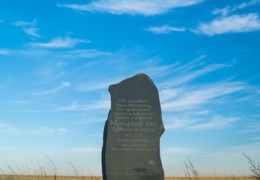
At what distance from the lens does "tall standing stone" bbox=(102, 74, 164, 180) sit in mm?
10289

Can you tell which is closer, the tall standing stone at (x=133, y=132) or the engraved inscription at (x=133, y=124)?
the tall standing stone at (x=133, y=132)

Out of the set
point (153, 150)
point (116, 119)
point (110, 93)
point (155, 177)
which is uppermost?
point (110, 93)

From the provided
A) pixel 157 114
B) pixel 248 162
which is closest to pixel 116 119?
pixel 157 114

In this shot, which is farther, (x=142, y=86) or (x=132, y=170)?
(x=142, y=86)

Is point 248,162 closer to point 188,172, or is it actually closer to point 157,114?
point 188,172

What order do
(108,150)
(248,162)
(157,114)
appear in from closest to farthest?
(248,162) < (108,150) < (157,114)

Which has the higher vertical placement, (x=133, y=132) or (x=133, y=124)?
(x=133, y=124)

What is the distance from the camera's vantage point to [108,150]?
10.3 metres

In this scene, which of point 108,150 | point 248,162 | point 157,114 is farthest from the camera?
point 157,114

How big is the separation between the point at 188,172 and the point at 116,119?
91.8 inches

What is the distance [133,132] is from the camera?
10648 mm

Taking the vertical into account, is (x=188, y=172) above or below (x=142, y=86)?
below

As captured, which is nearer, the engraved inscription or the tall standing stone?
the tall standing stone

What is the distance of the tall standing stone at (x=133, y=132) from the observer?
10289mm
